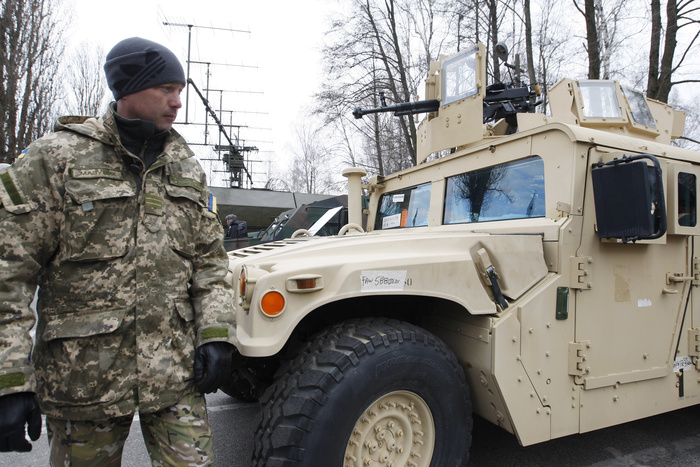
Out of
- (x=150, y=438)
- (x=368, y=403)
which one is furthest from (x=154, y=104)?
(x=368, y=403)

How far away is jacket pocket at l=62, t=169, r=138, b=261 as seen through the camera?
4.70 ft

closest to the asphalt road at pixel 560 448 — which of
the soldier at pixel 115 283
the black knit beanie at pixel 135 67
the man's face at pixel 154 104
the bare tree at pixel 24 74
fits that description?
the soldier at pixel 115 283

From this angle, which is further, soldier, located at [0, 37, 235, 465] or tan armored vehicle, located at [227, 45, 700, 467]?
tan armored vehicle, located at [227, 45, 700, 467]

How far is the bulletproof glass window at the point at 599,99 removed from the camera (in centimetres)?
366

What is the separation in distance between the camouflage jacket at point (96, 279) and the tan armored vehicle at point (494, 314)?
15.3 inches

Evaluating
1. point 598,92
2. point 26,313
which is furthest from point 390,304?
point 598,92

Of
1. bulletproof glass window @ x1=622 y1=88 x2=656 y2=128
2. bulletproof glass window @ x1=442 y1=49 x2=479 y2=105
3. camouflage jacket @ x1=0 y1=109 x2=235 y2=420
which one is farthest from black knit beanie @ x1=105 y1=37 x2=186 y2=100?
bulletproof glass window @ x1=622 y1=88 x2=656 y2=128

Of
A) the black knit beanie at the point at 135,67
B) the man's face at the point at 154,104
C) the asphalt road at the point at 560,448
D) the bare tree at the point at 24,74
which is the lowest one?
the asphalt road at the point at 560,448

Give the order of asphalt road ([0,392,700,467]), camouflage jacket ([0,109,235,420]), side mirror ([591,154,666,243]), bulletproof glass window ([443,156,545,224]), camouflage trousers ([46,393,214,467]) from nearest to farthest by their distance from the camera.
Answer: camouflage jacket ([0,109,235,420]), camouflage trousers ([46,393,214,467]), side mirror ([591,154,666,243]), bulletproof glass window ([443,156,545,224]), asphalt road ([0,392,700,467])

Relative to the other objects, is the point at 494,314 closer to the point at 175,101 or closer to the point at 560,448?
the point at 560,448

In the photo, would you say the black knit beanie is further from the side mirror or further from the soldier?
the side mirror

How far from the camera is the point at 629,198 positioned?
7.53 ft

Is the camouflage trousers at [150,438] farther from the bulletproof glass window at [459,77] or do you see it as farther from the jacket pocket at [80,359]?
the bulletproof glass window at [459,77]

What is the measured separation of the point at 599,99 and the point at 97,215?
3.84 m
